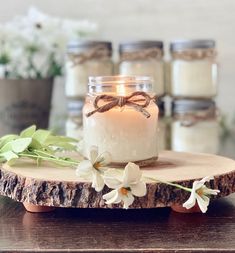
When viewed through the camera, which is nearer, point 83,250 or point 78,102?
point 83,250

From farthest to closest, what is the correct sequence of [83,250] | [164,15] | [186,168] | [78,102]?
[164,15], [78,102], [186,168], [83,250]

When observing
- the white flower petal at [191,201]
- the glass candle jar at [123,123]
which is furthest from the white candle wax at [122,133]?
the white flower petal at [191,201]

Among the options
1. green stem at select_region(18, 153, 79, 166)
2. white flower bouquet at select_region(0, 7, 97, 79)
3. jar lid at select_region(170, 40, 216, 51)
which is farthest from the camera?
white flower bouquet at select_region(0, 7, 97, 79)

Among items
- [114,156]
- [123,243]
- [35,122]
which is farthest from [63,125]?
[123,243]

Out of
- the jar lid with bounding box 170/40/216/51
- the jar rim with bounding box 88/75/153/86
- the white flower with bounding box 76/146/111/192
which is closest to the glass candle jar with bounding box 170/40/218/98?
the jar lid with bounding box 170/40/216/51

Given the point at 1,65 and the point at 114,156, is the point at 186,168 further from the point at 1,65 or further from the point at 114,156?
the point at 1,65

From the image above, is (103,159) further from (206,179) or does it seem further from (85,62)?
(85,62)

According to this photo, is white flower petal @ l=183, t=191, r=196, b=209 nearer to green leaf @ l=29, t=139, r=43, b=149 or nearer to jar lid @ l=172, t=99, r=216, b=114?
green leaf @ l=29, t=139, r=43, b=149
